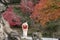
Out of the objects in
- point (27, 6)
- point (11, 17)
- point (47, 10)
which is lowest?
point (11, 17)

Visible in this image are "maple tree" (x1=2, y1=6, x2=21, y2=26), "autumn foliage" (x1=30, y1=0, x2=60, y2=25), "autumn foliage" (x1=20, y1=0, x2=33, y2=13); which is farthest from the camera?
"autumn foliage" (x1=20, y1=0, x2=33, y2=13)

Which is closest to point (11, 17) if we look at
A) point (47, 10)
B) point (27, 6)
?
point (27, 6)

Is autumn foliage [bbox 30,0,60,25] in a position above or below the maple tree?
above

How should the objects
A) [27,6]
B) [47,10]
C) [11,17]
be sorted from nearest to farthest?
[47,10] < [11,17] < [27,6]

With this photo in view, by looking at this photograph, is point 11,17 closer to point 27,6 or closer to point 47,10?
point 27,6

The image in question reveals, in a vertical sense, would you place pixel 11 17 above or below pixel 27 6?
below

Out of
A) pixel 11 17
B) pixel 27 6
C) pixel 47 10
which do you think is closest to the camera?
pixel 47 10

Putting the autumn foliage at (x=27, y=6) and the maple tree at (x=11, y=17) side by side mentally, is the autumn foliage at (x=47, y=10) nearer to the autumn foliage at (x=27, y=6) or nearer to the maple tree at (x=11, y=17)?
the maple tree at (x=11, y=17)

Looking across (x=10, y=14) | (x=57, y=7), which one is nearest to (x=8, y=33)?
(x=57, y=7)

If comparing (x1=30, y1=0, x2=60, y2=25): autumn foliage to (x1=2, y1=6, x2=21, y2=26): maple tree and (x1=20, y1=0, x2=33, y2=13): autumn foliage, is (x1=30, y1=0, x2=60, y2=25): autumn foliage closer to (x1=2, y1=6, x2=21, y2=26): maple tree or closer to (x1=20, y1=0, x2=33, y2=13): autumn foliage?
(x1=2, y1=6, x2=21, y2=26): maple tree

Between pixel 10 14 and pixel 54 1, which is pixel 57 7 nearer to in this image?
pixel 54 1

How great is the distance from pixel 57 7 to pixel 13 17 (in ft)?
10.9

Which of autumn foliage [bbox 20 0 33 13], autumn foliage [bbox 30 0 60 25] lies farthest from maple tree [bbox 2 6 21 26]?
autumn foliage [bbox 30 0 60 25]

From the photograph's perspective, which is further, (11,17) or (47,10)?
(11,17)
